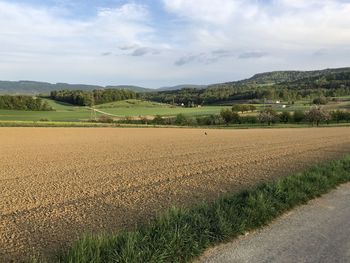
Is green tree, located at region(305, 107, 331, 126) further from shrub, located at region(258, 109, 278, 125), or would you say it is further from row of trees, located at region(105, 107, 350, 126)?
shrub, located at region(258, 109, 278, 125)

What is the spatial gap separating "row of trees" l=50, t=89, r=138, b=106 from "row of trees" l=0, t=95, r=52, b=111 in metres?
21.3

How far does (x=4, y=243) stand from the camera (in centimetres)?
797

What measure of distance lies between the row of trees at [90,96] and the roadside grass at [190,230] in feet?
456

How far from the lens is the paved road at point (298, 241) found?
7.25m

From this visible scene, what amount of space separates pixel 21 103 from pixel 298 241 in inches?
5045

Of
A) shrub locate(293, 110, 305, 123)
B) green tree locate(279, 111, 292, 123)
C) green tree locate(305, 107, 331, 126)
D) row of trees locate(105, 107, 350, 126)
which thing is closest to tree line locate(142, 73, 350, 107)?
green tree locate(279, 111, 292, 123)

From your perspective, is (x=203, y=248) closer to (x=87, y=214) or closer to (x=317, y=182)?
(x=87, y=214)

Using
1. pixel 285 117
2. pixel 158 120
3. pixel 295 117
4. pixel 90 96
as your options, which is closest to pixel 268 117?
pixel 285 117

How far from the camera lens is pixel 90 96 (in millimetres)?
158000

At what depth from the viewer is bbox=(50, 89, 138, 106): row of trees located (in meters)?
155

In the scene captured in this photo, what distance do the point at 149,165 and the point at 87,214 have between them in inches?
409

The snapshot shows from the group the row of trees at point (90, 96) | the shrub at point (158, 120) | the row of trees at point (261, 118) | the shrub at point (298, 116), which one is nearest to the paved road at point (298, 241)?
the row of trees at point (261, 118)

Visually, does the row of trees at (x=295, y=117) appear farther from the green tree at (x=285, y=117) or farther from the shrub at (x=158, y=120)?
the shrub at (x=158, y=120)

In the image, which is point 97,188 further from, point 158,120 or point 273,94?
point 273,94
